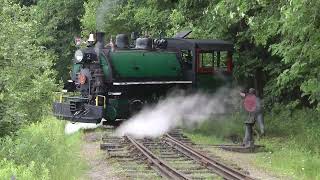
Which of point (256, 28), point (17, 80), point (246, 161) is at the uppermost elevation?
point (256, 28)

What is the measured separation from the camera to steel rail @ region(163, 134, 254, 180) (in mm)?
9969

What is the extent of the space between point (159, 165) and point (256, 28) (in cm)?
546

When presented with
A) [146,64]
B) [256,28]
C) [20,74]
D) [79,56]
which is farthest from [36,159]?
[146,64]

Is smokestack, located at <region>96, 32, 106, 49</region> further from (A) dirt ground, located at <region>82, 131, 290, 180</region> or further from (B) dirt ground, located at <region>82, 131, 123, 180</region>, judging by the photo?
(A) dirt ground, located at <region>82, 131, 290, 180</region>

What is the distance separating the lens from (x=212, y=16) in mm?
18719

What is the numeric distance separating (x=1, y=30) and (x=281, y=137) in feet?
27.7

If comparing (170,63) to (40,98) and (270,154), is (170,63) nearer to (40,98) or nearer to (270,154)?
(40,98)

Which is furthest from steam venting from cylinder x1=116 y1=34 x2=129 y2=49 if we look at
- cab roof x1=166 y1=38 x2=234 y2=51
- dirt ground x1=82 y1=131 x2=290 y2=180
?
dirt ground x1=82 y1=131 x2=290 y2=180

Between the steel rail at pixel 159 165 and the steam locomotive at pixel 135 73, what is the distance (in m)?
3.73

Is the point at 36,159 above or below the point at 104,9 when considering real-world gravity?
below

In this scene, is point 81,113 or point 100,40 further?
point 100,40

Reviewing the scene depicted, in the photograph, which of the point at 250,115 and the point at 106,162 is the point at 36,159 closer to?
the point at 106,162

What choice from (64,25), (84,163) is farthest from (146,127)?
(64,25)

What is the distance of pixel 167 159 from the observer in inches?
474
